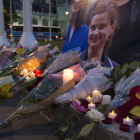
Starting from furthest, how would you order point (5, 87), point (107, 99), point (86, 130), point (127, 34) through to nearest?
point (5, 87)
point (127, 34)
point (107, 99)
point (86, 130)

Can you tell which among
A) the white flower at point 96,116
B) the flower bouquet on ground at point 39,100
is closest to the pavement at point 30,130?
the flower bouquet on ground at point 39,100

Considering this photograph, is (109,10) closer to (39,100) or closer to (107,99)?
(107,99)

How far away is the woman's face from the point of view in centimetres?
378

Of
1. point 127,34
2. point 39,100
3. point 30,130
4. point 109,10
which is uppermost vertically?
point 109,10

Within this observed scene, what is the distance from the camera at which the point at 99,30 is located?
3941 millimetres

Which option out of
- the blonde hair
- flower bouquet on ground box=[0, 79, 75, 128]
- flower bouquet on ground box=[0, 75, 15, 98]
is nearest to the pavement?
flower bouquet on ground box=[0, 79, 75, 128]

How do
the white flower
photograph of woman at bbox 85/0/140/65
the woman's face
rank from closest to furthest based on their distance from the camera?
the white flower, photograph of woman at bbox 85/0/140/65, the woman's face

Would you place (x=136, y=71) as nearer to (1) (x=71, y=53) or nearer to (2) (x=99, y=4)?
(1) (x=71, y=53)

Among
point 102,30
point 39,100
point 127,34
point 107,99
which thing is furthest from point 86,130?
point 102,30

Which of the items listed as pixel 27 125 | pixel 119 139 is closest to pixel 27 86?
pixel 27 125

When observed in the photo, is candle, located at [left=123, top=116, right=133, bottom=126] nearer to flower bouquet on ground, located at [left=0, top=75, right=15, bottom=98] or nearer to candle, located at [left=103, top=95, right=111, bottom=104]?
candle, located at [left=103, top=95, right=111, bottom=104]

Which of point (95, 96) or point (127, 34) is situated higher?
point (127, 34)

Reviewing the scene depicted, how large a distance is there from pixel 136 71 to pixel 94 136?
0.99 meters

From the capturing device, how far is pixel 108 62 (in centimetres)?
376
